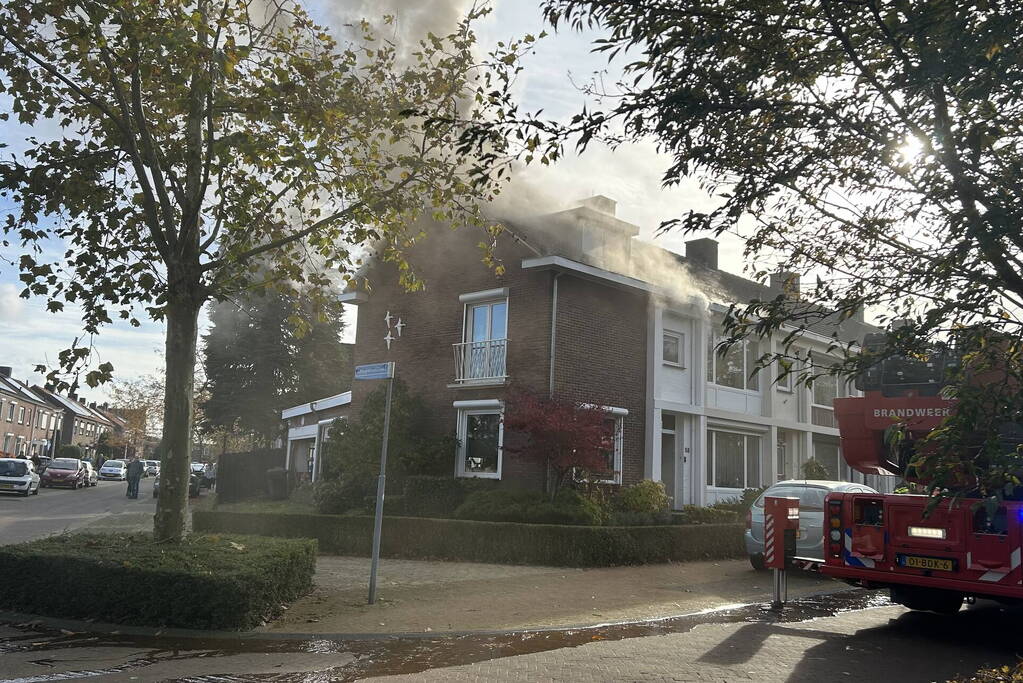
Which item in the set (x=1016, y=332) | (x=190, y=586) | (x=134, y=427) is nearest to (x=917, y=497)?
(x=1016, y=332)

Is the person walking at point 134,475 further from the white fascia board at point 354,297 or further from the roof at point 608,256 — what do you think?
the roof at point 608,256

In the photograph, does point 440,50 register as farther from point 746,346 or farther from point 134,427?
point 134,427

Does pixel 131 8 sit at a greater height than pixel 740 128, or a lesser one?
greater

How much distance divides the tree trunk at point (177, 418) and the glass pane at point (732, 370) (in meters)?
Result: 15.2

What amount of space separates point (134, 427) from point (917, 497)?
78142 mm

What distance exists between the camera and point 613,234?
21.1 meters

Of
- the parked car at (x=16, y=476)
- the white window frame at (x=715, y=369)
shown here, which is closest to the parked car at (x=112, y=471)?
the parked car at (x=16, y=476)

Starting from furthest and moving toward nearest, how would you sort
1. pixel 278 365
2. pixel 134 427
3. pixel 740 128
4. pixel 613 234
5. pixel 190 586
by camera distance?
pixel 134 427
pixel 278 365
pixel 613 234
pixel 190 586
pixel 740 128

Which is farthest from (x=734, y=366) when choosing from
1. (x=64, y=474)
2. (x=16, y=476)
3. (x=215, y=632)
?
(x=64, y=474)

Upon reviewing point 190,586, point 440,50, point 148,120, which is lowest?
point 190,586

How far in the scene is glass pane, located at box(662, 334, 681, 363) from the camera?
2116 cm

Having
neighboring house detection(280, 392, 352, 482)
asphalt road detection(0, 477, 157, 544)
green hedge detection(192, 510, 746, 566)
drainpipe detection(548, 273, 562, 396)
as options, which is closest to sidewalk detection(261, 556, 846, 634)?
green hedge detection(192, 510, 746, 566)

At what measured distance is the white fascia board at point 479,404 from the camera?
18734 mm

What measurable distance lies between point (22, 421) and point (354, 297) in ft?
186
